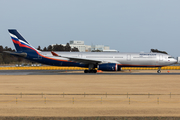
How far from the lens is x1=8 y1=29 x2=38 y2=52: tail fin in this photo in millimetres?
50781

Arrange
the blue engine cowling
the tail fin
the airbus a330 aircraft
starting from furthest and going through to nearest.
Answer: the tail fin, the airbus a330 aircraft, the blue engine cowling

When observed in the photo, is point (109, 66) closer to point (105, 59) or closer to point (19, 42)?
point (105, 59)

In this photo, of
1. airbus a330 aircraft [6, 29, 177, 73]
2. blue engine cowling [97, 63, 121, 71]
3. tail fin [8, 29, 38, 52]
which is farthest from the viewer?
tail fin [8, 29, 38, 52]

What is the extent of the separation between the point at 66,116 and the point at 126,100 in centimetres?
614

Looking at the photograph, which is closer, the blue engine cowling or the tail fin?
the blue engine cowling

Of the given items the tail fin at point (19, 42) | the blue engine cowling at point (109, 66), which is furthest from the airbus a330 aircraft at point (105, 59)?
the tail fin at point (19, 42)

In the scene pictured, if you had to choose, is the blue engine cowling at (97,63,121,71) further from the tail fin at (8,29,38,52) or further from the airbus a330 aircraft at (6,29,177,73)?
the tail fin at (8,29,38,52)

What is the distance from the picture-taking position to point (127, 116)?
13.9 m

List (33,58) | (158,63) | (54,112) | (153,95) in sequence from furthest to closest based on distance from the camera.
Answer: (33,58) < (158,63) < (153,95) < (54,112)

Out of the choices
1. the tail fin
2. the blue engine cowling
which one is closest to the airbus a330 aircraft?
the blue engine cowling

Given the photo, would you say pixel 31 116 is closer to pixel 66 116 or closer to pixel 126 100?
pixel 66 116

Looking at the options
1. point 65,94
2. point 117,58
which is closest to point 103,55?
point 117,58

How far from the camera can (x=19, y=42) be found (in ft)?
167

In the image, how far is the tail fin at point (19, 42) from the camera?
1999 inches
